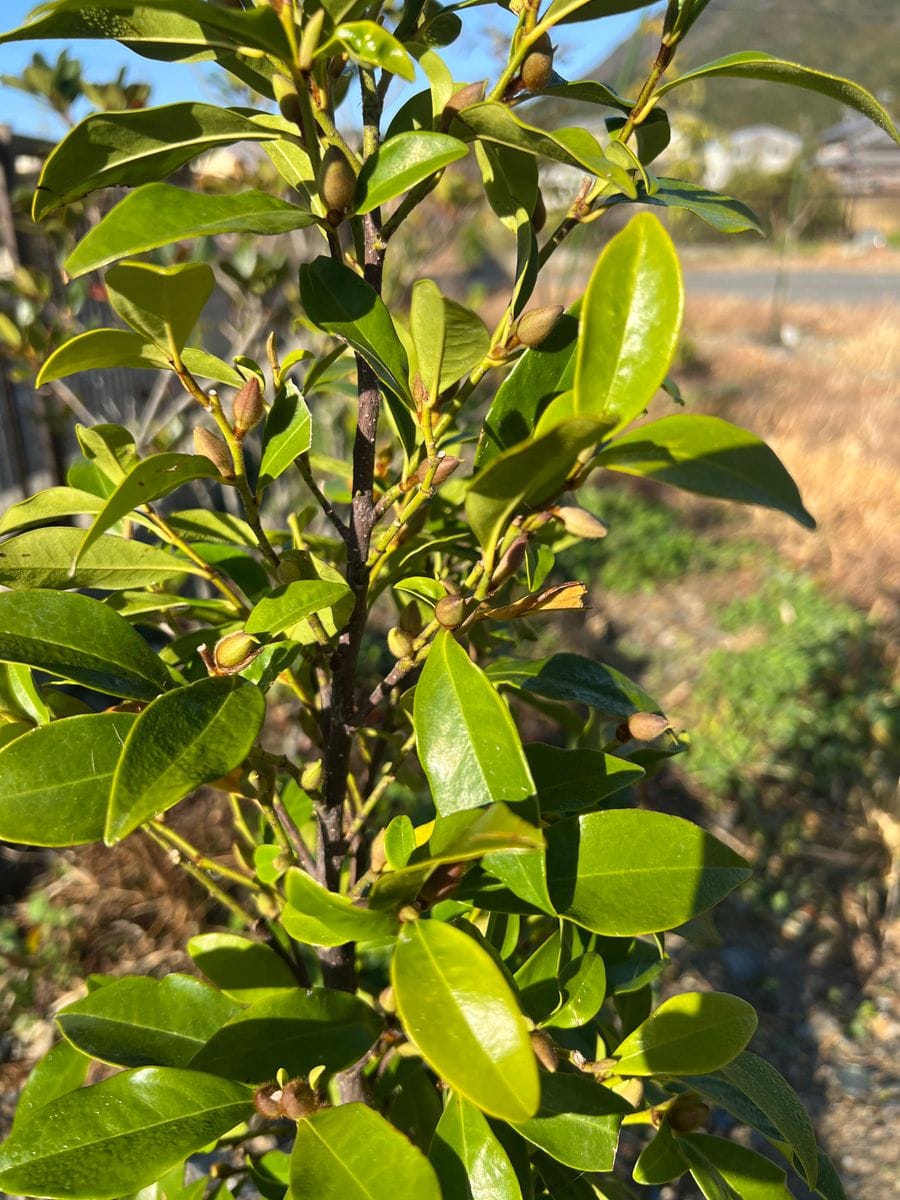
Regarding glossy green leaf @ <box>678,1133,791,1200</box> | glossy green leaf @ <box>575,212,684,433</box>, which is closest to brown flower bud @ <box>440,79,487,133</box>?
glossy green leaf @ <box>575,212,684,433</box>

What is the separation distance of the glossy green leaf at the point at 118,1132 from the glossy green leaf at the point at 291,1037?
1 cm

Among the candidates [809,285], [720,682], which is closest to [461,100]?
[720,682]

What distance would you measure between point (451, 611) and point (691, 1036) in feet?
0.97

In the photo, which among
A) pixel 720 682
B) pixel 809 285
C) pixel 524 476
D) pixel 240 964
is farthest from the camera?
pixel 809 285

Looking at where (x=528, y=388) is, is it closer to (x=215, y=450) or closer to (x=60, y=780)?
(x=215, y=450)

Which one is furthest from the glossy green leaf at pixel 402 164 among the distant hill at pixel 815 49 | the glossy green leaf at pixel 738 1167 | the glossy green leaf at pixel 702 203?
the distant hill at pixel 815 49

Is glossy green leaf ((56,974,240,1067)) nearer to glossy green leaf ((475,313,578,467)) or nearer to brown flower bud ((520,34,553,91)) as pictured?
glossy green leaf ((475,313,578,467))

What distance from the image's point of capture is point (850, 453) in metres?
4.14

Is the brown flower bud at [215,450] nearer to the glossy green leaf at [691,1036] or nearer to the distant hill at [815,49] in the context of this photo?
the glossy green leaf at [691,1036]

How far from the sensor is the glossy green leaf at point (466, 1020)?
0.35m

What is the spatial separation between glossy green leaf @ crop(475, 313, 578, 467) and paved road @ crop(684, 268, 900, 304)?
35.3ft

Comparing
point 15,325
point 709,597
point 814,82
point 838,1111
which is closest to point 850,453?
point 709,597

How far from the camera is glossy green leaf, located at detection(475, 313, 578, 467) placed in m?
0.50

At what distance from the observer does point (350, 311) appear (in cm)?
49
